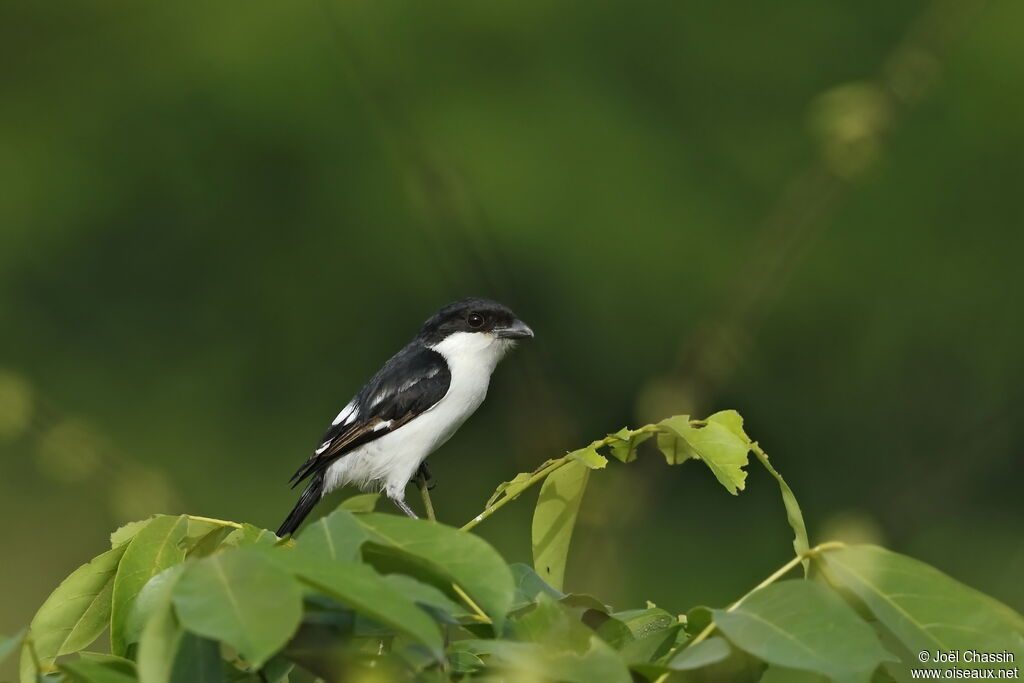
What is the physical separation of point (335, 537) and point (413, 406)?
9.81 feet

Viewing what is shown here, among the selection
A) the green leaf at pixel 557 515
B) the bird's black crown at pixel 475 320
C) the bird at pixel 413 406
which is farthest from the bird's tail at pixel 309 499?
the green leaf at pixel 557 515

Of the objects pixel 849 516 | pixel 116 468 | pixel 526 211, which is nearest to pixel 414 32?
pixel 526 211

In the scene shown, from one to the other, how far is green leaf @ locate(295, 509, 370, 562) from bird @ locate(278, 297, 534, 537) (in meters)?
2.79

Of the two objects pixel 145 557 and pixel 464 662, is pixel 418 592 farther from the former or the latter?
pixel 145 557

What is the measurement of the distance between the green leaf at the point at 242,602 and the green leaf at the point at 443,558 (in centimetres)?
17

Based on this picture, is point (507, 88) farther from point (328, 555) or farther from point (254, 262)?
point (328, 555)

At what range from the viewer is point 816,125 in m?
1.63

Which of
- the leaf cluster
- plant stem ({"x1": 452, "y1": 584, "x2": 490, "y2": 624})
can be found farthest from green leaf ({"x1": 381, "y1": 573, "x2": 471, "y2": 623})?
plant stem ({"x1": 452, "y1": 584, "x2": 490, "y2": 624})

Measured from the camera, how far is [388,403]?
13.8 feet

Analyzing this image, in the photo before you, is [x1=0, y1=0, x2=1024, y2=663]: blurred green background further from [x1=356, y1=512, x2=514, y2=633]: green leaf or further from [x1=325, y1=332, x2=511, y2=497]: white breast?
[x1=356, y1=512, x2=514, y2=633]: green leaf

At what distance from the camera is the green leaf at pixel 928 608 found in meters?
1.24

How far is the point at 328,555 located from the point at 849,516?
529 mm

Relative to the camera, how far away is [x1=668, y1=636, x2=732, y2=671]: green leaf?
114cm

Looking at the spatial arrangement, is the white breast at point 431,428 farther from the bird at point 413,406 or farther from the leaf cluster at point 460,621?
the leaf cluster at point 460,621
